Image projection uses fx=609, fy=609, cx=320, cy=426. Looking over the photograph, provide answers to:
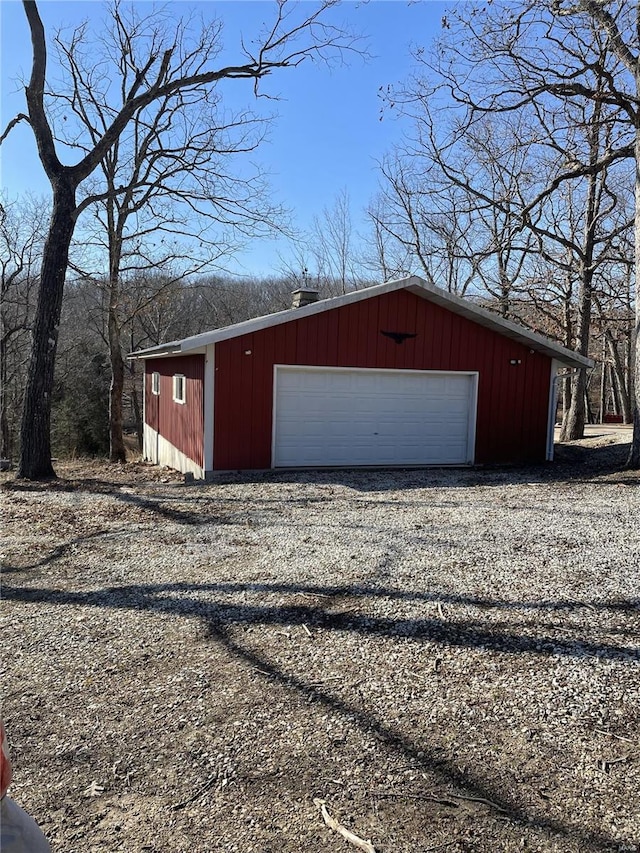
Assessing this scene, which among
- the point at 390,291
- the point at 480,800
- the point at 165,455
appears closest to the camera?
the point at 480,800

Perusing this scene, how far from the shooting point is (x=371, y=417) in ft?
38.1

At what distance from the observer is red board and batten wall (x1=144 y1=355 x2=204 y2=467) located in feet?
35.4

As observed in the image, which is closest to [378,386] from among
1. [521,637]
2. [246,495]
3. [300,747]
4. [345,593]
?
[246,495]

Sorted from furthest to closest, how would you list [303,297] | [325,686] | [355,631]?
[303,297], [355,631], [325,686]

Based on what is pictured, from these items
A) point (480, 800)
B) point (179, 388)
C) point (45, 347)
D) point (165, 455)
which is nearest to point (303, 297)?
point (179, 388)

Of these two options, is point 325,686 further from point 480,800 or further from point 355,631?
point 480,800

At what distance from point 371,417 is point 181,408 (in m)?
3.94

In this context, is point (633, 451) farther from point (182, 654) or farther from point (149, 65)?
point (149, 65)

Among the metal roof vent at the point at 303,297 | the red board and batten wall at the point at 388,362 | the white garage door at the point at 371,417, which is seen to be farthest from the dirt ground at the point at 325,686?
the metal roof vent at the point at 303,297

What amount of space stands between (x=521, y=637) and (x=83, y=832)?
8.49 ft

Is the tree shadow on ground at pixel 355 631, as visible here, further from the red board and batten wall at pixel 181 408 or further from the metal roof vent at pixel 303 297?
the metal roof vent at pixel 303 297

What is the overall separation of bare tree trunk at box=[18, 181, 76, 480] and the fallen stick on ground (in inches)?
354

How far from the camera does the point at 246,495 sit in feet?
28.3

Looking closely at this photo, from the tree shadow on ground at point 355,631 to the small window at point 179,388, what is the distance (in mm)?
7742
